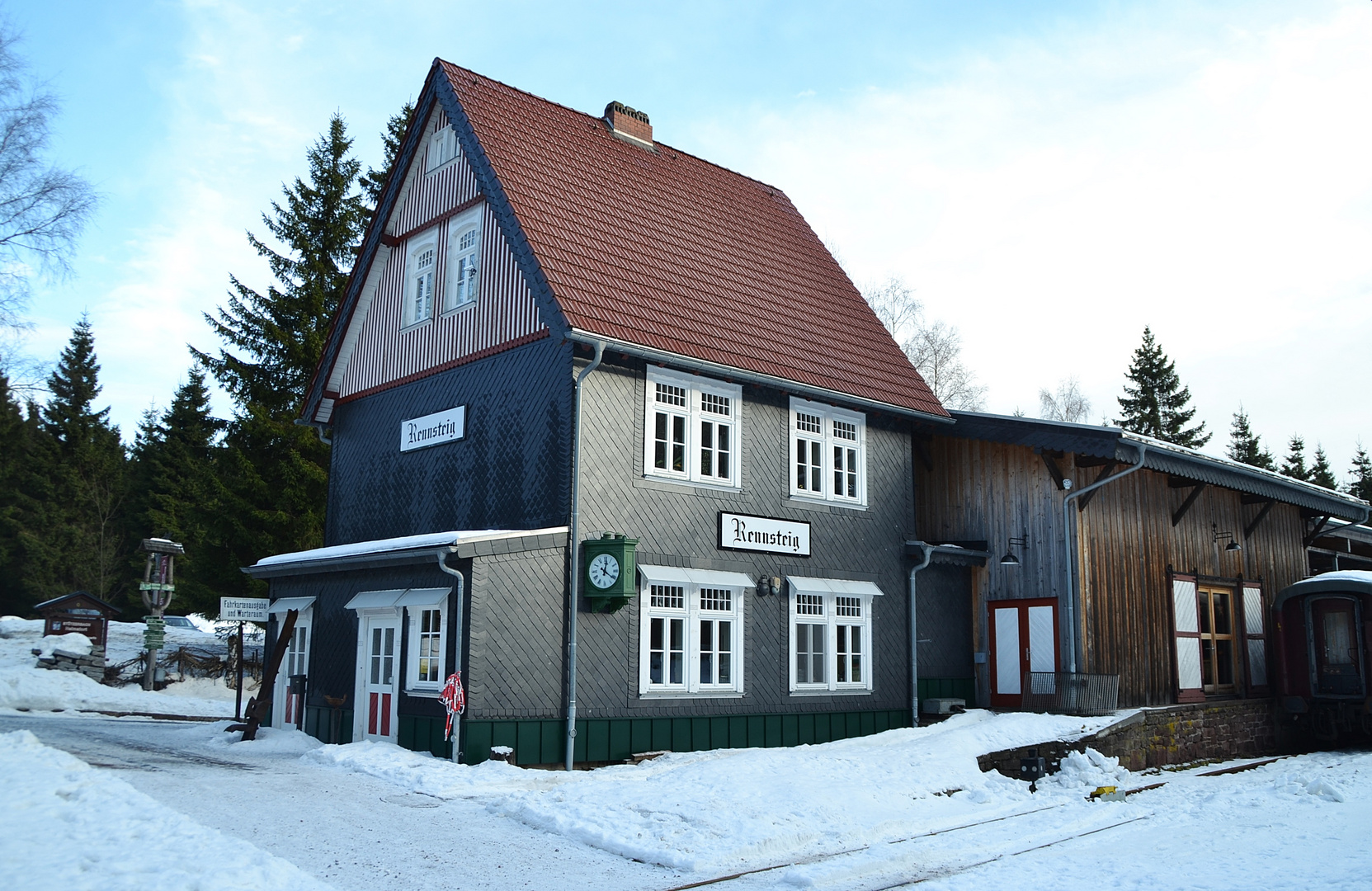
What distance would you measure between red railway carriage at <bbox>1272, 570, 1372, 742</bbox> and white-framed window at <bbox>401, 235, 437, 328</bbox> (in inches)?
713

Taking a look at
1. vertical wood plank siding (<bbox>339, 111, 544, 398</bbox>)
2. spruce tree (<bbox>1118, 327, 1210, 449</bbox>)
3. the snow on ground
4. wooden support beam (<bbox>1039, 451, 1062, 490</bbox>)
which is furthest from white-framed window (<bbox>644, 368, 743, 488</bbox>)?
spruce tree (<bbox>1118, 327, 1210, 449</bbox>)

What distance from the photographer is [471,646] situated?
1373cm

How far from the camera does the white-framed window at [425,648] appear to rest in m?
14.5

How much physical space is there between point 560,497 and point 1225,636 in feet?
50.7

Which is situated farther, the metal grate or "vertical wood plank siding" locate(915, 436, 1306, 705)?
"vertical wood plank siding" locate(915, 436, 1306, 705)

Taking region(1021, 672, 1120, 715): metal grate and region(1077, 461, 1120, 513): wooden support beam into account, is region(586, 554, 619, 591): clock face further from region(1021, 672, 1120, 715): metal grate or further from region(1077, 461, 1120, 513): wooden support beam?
region(1077, 461, 1120, 513): wooden support beam

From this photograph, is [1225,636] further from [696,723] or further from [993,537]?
[696,723]

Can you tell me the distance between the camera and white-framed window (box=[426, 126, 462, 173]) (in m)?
18.8

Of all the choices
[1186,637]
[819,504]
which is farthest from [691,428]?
[1186,637]

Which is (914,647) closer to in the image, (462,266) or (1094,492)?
(1094,492)

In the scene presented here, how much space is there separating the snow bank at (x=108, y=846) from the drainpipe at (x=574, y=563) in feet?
19.1

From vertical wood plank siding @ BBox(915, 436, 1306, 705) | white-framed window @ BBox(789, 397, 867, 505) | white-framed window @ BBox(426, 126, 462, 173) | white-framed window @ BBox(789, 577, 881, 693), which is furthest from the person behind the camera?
vertical wood plank siding @ BBox(915, 436, 1306, 705)

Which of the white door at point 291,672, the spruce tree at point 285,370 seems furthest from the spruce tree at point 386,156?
the white door at point 291,672

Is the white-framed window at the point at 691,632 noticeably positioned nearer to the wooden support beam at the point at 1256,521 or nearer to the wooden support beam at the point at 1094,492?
the wooden support beam at the point at 1094,492
